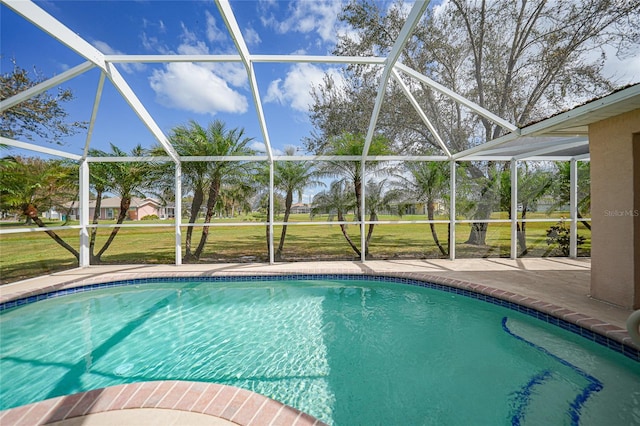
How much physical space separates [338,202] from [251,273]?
4094mm

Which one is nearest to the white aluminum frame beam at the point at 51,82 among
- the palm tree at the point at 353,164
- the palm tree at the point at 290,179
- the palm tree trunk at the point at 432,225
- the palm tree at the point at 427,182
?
the palm tree at the point at 290,179

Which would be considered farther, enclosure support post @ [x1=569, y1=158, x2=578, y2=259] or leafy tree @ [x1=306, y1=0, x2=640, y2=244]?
enclosure support post @ [x1=569, y1=158, x2=578, y2=259]

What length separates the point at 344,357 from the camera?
12.0 feet

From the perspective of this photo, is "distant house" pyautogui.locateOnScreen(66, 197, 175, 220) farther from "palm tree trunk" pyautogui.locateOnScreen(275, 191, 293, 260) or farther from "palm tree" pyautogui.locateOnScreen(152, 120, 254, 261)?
"palm tree trunk" pyautogui.locateOnScreen(275, 191, 293, 260)

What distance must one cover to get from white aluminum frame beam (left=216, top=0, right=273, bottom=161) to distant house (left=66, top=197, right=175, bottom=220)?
14.3 feet

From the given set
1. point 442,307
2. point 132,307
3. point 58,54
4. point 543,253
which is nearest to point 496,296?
point 442,307

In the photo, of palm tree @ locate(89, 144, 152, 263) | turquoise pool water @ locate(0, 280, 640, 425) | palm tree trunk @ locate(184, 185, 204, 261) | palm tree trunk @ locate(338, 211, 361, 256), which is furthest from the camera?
palm tree trunk @ locate(338, 211, 361, 256)

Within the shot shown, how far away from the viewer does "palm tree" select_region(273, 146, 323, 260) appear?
9508 millimetres

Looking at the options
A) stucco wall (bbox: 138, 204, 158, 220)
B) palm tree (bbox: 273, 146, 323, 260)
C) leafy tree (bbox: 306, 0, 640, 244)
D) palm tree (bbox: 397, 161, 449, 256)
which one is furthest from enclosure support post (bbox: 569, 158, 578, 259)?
stucco wall (bbox: 138, 204, 158, 220)

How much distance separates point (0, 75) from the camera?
5.83 m

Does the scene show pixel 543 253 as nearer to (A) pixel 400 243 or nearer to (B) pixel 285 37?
(A) pixel 400 243

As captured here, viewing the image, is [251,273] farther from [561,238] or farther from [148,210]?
[561,238]

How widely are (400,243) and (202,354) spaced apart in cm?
927

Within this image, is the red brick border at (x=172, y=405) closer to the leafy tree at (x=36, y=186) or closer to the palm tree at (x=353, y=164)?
the leafy tree at (x=36, y=186)
